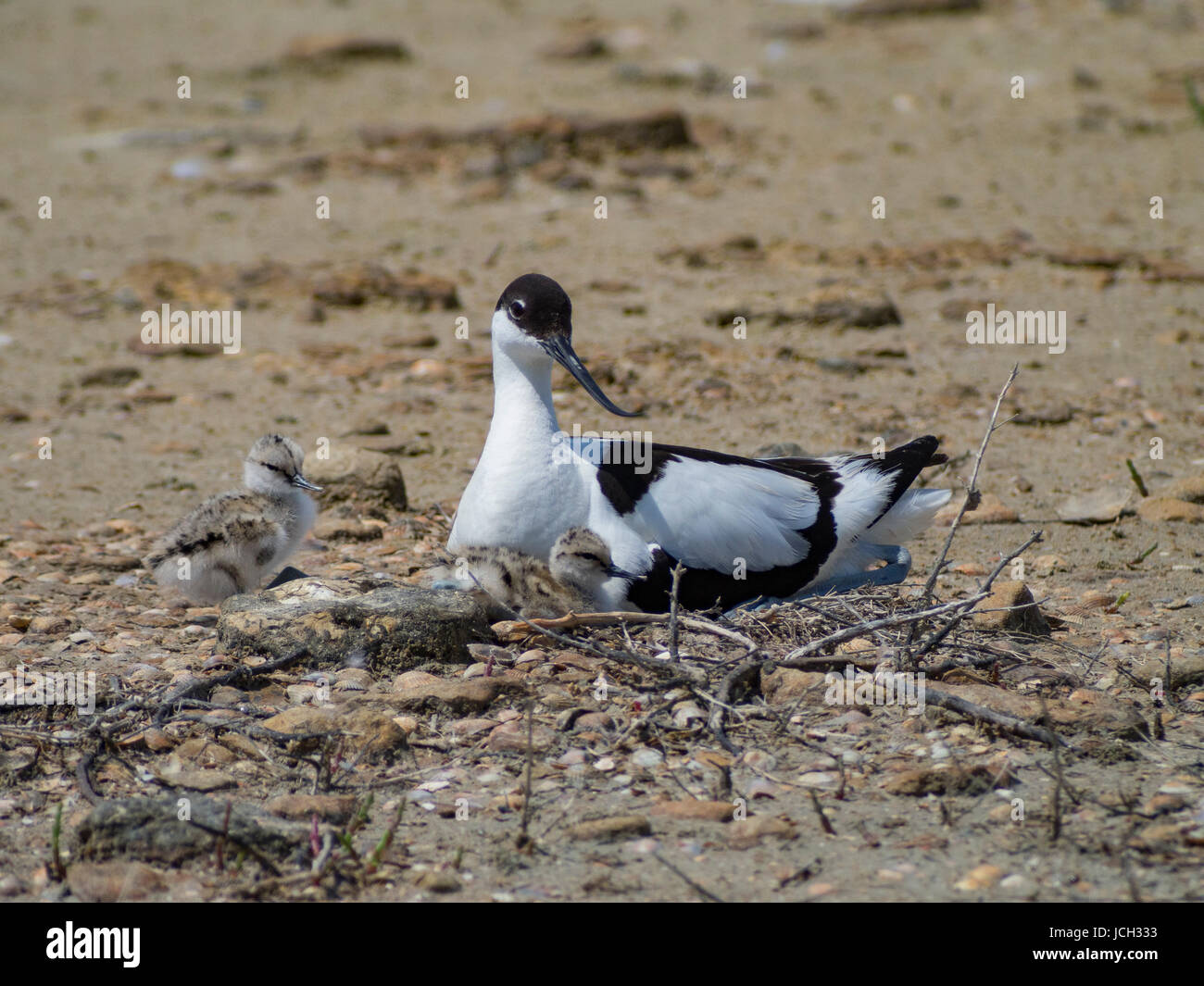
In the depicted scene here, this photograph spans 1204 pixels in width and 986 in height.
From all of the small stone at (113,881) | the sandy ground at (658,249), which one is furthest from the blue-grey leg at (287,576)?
the small stone at (113,881)

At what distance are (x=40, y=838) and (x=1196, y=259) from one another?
8785 mm

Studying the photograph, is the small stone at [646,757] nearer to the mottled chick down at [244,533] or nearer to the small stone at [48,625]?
the mottled chick down at [244,533]

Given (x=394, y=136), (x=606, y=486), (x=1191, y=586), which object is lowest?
(x=1191, y=586)

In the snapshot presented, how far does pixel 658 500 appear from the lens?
4934 mm

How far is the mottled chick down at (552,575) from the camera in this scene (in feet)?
15.6

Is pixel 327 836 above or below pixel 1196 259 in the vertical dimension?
below

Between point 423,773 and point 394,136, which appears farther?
point 394,136

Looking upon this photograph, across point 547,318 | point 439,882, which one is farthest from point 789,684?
point 547,318

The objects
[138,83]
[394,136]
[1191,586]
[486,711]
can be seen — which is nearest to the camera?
[486,711]

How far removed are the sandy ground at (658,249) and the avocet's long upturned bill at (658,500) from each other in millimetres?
722

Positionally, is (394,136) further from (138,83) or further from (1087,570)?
(1087,570)

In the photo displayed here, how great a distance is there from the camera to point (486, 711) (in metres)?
4.36
